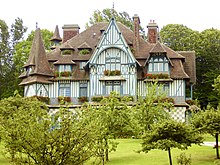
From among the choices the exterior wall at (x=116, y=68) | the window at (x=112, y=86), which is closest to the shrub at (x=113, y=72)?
the exterior wall at (x=116, y=68)

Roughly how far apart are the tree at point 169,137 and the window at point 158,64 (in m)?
22.7

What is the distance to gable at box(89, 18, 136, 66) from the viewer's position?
44.2 metres

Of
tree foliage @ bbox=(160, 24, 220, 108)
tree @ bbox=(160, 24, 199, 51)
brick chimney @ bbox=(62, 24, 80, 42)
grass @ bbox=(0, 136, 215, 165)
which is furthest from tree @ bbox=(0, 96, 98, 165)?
tree @ bbox=(160, 24, 199, 51)

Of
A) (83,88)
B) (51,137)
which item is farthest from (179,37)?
(51,137)

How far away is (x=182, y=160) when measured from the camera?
20.4 m

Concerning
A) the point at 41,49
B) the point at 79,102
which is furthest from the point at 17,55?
the point at 79,102

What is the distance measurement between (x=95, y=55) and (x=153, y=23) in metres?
7.73

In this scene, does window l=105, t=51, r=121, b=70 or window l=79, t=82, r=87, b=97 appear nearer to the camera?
window l=105, t=51, r=121, b=70

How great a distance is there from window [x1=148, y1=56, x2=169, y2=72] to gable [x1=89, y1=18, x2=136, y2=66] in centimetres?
193

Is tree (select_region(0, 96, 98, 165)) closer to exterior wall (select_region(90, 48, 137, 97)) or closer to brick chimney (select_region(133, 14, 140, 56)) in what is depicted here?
exterior wall (select_region(90, 48, 137, 97))

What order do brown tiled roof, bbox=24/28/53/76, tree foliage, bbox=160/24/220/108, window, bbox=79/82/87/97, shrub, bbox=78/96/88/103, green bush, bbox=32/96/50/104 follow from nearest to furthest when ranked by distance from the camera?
green bush, bbox=32/96/50/104, shrub, bbox=78/96/88/103, brown tiled roof, bbox=24/28/53/76, window, bbox=79/82/87/97, tree foliage, bbox=160/24/220/108

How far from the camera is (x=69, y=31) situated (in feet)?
168

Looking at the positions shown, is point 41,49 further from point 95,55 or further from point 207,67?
point 207,67

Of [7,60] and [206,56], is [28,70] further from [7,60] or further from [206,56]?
[206,56]
